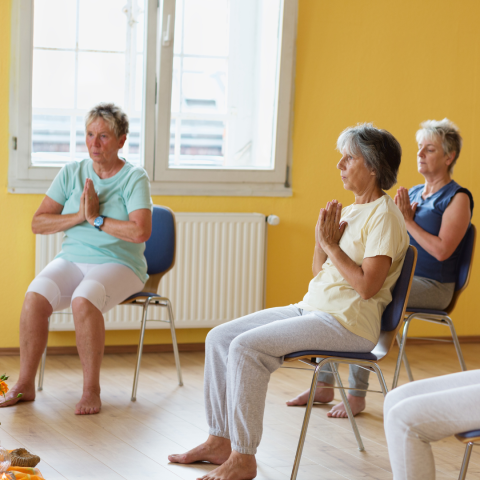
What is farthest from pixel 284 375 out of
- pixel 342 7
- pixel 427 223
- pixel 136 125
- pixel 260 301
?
pixel 342 7

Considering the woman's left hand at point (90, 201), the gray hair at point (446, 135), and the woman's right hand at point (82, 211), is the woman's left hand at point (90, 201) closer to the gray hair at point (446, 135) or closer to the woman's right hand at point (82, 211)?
the woman's right hand at point (82, 211)

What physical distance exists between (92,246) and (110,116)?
0.57 m

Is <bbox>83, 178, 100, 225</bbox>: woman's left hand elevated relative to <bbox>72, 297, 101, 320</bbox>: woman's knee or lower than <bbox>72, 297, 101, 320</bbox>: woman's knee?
elevated

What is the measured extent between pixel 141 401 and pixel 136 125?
5.37 feet

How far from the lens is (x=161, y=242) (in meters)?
3.16

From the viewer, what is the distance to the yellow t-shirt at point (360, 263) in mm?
2072

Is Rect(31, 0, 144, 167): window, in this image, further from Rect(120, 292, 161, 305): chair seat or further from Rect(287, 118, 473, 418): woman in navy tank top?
Rect(287, 118, 473, 418): woman in navy tank top

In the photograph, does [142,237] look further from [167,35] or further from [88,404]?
[167,35]

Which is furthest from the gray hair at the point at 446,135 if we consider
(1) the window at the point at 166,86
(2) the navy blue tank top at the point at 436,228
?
(1) the window at the point at 166,86

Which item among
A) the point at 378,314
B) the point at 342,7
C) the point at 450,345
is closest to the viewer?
the point at 378,314

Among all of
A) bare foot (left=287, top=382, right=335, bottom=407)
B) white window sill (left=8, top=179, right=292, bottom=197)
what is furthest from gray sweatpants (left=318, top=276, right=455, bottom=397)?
white window sill (left=8, top=179, right=292, bottom=197)

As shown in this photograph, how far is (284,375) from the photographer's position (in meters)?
3.48

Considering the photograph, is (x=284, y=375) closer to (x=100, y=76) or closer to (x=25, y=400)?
(x=25, y=400)

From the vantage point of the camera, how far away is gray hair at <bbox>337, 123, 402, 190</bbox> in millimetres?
2184
